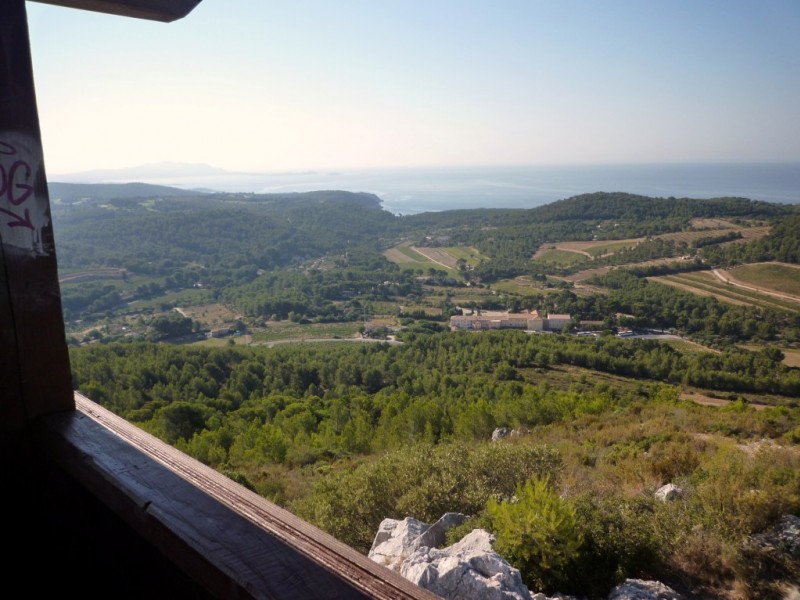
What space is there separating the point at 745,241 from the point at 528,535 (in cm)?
7095

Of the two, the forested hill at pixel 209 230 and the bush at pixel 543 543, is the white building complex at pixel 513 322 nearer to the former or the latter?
the bush at pixel 543 543

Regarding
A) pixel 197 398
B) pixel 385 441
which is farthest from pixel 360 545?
pixel 197 398

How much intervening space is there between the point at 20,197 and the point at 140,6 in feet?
1.36

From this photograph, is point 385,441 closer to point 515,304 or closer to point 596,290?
point 515,304

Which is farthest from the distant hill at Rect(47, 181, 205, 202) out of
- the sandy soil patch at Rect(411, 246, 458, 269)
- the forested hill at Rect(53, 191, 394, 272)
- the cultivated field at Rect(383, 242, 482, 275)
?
the sandy soil patch at Rect(411, 246, 458, 269)

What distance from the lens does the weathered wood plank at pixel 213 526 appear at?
47 centimetres

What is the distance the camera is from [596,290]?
60.9 meters

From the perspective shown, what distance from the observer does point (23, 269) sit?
0.83 meters

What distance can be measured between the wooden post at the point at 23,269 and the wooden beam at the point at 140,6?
130mm

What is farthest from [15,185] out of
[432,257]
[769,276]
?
[432,257]

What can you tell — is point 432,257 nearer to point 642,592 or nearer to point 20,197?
point 642,592

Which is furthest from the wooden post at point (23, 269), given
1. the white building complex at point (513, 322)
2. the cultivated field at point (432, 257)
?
the cultivated field at point (432, 257)

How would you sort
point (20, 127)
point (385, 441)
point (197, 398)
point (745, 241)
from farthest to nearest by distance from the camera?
point (745, 241) → point (197, 398) → point (385, 441) → point (20, 127)

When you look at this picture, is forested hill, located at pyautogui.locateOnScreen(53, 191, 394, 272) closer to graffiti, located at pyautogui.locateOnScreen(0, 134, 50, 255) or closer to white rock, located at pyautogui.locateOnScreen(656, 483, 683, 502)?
white rock, located at pyautogui.locateOnScreen(656, 483, 683, 502)
